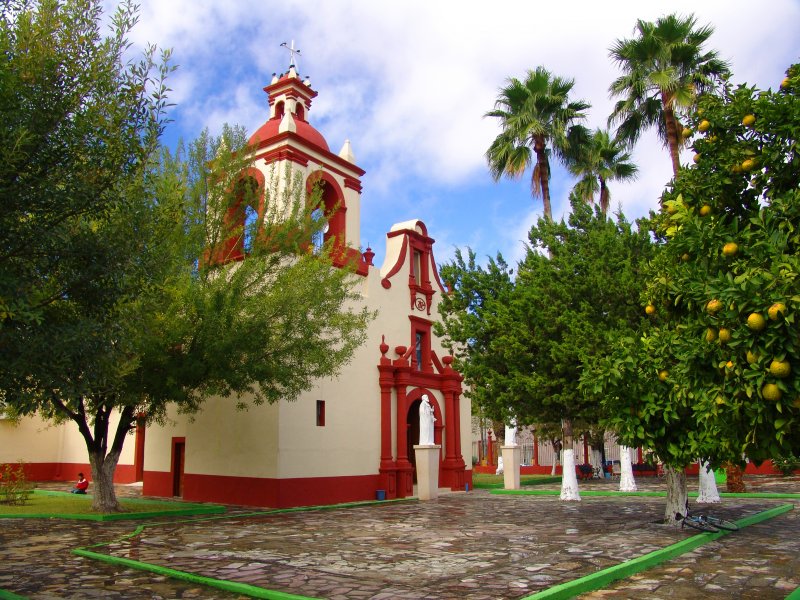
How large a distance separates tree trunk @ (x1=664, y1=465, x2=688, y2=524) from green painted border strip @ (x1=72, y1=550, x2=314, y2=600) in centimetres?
769

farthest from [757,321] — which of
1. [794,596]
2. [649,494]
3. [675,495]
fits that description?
[649,494]

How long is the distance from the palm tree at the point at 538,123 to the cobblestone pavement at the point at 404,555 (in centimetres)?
1209

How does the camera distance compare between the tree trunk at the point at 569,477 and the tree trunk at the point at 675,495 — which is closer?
the tree trunk at the point at 675,495

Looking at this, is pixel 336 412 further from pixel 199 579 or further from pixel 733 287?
pixel 733 287

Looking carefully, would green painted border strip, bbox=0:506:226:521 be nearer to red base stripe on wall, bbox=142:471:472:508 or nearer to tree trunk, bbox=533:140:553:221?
red base stripe on wall, bbox=142:471:472:508

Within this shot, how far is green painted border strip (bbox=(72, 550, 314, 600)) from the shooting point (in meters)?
6.14

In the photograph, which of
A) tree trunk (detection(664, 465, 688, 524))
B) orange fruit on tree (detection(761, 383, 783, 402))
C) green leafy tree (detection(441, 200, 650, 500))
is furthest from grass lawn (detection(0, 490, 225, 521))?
orange fruit on tree (detection(761, 383, 783, 402))

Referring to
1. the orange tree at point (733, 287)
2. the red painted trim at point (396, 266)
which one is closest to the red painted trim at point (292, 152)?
the red painted trim at point (396, 266)

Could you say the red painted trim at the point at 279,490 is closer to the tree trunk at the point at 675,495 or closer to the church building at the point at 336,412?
the church building at the point at 336,412

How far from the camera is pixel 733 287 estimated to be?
4.52 m

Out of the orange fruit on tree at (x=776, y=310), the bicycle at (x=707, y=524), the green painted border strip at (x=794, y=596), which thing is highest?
the orange fruit on tree at (x=776, y=310)

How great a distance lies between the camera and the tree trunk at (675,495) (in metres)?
11.3

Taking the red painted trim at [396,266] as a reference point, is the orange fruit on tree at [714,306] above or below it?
below

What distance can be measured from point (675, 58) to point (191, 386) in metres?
14.4
